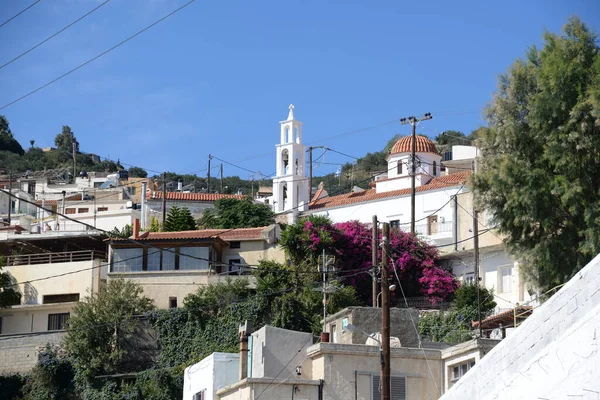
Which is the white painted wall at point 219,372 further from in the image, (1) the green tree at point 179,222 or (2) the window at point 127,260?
(1) the green tree at point 179,222

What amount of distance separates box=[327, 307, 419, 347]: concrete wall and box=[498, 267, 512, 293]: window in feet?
63.0

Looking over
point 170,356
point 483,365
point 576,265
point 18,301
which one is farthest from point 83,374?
point 483,365

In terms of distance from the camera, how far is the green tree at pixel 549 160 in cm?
2841

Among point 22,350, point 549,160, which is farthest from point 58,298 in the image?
point 549,160

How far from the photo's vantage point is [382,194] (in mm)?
66000

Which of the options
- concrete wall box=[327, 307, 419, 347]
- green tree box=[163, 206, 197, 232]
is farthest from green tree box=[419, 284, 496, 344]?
green tree box=[163, 206, 197, 232]

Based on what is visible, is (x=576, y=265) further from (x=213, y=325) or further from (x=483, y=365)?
(x=213, y=325)

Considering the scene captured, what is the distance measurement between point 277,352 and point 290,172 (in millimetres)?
43517

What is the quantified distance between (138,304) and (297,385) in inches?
984

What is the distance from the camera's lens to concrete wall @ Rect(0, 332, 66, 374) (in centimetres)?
5306

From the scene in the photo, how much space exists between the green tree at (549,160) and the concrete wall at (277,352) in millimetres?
7006

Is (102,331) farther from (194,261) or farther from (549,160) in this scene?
(549,160)

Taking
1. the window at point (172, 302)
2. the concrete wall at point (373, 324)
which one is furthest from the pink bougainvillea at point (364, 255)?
the concrete wall at point (373, 324)

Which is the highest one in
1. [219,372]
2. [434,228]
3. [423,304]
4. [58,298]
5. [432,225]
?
Result: [432,225]
